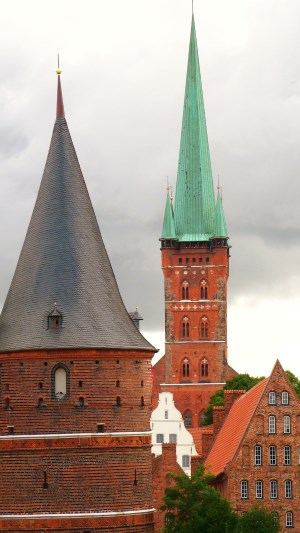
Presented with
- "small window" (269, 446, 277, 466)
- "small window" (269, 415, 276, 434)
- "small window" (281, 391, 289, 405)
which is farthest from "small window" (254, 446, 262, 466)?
"small window" (281, 391, 289, 405)

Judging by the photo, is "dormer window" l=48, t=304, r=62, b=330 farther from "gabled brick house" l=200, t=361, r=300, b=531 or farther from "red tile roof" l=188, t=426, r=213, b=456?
"red tile roof" l=188, t=426, r=213, b=456

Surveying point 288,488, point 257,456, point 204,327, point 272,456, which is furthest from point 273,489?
point 204,327

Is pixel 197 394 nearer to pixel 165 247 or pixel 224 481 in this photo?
pixel 165 247

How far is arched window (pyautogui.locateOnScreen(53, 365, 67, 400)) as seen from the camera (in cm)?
5447

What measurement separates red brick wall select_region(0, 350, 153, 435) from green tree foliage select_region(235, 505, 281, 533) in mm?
7252

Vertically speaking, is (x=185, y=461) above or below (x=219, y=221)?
below

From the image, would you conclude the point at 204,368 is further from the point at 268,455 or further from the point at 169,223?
the point at 268,455

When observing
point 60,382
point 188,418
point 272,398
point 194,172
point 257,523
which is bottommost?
point 257,523

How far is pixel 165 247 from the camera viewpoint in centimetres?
14650

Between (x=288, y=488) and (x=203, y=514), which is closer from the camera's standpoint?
(x=203, y=514)

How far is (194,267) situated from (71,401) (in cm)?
9321

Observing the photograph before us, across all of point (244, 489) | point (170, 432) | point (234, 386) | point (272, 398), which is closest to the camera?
point (244, 489)

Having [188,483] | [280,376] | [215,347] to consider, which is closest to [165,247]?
[215,347]

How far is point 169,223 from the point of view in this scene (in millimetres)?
146250
